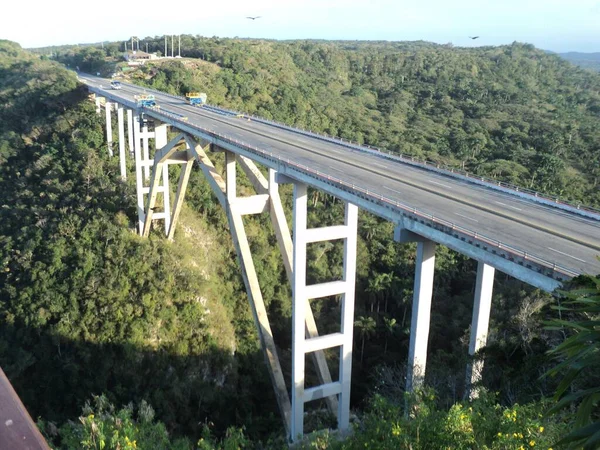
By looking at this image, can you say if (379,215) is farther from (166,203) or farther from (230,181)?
(166,203)

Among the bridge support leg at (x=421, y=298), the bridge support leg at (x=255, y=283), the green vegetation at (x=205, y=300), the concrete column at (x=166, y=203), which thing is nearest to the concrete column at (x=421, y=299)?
the bridge support leg at (x=421, y=298)

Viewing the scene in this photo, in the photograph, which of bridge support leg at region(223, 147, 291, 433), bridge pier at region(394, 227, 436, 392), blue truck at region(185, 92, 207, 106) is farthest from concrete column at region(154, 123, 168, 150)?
bridge pier at region(394, 227, 436, 392)

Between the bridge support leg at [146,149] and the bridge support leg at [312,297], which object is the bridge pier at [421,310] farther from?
the bridge support leg at [146,149]

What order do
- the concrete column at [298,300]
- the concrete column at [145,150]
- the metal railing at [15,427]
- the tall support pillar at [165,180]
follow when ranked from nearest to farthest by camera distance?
1. the metal railing at [15,427]
2. the concrete column at [298,300]
3. the tall support pillar at [165,180]
4. the concrete column at [145,150]

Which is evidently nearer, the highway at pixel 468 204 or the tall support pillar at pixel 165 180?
the highway at pixel 468 204

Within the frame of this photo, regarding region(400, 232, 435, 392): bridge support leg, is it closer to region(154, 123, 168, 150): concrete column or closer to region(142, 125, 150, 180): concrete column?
region(154, 123, 168, 150): concrete column

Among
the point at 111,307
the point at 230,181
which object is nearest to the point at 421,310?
the point at 230,181
